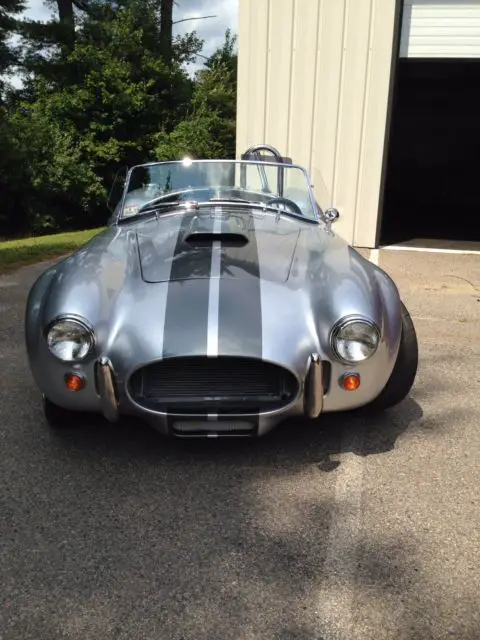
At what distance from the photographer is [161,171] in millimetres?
4160

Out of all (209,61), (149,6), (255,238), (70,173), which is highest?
(149,6)

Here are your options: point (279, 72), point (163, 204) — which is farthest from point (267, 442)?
point (279, 72)

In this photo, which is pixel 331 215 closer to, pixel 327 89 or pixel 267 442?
pixel 267 442

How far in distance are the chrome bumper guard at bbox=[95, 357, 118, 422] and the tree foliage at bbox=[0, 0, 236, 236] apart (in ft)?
52.2

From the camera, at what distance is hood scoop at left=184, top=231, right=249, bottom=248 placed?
323 cm

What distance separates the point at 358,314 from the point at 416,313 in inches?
126

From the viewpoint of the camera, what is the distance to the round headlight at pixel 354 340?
8.59ft

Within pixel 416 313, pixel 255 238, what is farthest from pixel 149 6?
pixel 255 238

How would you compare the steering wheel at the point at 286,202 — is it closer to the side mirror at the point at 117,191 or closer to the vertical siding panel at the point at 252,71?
the side mirror at the point at 117,191

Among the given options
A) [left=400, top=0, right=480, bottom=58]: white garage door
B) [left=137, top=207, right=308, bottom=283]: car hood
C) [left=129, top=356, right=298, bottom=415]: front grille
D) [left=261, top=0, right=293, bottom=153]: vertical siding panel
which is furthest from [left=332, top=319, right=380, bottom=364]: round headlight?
[left=400, top=0, right=480, bottom=58]: white garage door

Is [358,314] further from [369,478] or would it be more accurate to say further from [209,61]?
[209,61]

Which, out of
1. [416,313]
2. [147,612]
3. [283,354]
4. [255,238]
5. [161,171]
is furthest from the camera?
[416,313]

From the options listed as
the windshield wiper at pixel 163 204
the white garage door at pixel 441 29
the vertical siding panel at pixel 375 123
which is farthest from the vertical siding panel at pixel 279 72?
the windshield wiper at pixel 163 204

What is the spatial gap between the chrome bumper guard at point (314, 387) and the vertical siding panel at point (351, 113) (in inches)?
268
